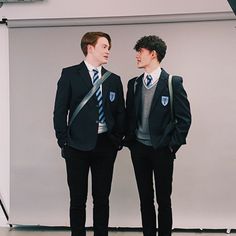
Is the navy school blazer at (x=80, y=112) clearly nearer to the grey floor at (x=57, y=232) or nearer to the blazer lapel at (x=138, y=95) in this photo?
the blazer lapel at (x=138, y=95)

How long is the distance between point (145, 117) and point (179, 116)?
21 cm

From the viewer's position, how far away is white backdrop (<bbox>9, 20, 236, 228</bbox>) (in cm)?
309

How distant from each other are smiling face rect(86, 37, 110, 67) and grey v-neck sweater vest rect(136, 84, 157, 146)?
0.33 m

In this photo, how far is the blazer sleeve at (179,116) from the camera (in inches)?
91.9

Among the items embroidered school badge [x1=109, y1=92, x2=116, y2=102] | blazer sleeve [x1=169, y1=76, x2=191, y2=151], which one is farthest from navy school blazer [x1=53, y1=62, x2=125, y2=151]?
blazer sleeve [x1=169, y1=76, x2=191, y2=151]

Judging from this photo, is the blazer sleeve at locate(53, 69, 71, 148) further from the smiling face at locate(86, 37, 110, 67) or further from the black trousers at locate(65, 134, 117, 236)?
the smiling face at locate(86, 37, 110, 67)

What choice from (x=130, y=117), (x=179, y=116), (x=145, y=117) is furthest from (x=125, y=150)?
(x=179, y=116)

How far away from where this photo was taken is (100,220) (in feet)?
8.24

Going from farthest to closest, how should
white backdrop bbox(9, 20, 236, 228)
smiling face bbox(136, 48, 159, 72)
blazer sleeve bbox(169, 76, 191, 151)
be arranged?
1. white backdrop bbox(9, 20, 236, 228)
2. smiling face bbox(136, 48, 159, 72)
3. blazer sleeve bbox(169, 76, 191, 151)

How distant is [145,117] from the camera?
7.91ft

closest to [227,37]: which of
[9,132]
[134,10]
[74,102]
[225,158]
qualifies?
[134,10]

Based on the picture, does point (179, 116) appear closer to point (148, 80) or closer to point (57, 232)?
point (148, 80)

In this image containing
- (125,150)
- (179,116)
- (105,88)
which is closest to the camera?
→ (179,116)

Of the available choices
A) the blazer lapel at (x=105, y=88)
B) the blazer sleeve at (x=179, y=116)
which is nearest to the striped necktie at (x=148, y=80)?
the blazer sleeve at (x=179, y=116)
